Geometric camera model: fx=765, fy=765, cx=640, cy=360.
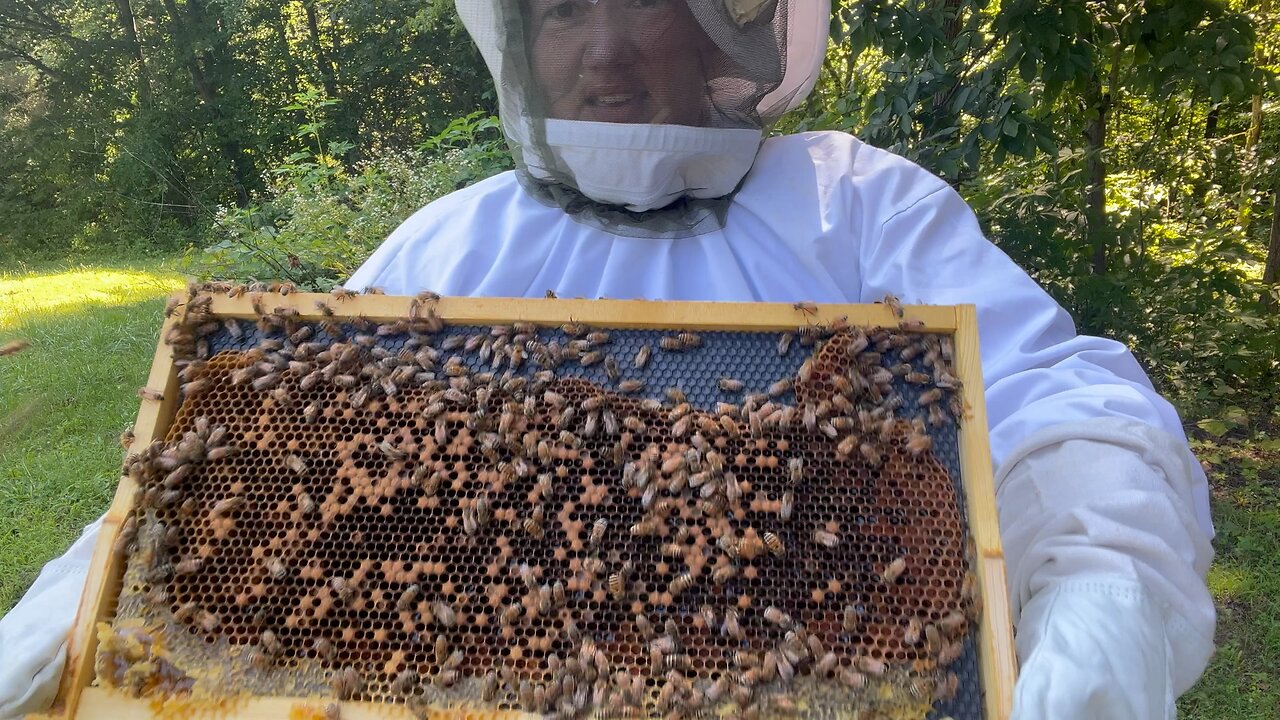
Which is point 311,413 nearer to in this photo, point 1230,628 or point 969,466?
point 969,466

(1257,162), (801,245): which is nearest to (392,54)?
(1257,162)

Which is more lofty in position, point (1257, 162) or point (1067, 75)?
point (1067, 75)

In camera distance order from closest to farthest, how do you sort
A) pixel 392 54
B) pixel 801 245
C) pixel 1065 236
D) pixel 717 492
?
pixel 717 492 < pixel 801 245 < pixel 1065 236 < pixel 392 54

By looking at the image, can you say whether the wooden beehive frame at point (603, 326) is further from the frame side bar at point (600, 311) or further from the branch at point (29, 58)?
the branch at point (29, 58)

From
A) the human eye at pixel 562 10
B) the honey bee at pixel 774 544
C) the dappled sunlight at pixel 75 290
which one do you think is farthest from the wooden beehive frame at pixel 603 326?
the dappled sunlight at pixel 75 290

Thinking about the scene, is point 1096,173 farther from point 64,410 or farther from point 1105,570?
point 64,410

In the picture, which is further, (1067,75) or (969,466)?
(1067,75)

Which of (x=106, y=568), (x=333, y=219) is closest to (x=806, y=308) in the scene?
(x=106, y=568)
